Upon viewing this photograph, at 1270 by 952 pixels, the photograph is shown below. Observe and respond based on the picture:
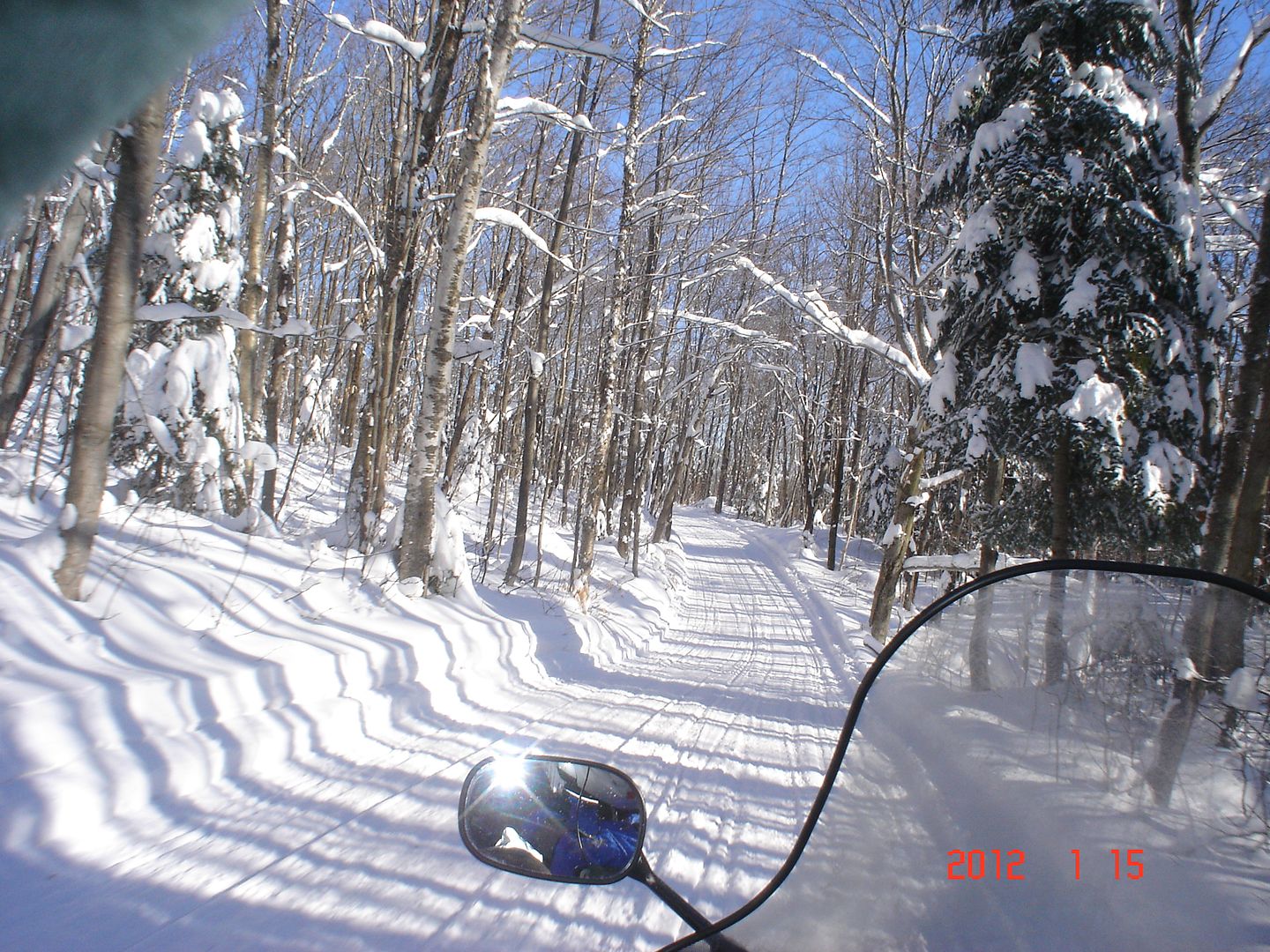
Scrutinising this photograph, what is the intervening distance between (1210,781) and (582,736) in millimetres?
5094

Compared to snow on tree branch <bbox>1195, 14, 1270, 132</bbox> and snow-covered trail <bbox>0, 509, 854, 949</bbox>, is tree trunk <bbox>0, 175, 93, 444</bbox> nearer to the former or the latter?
snow-covered trail <bbox>0, 509, 854, 949</bbox>

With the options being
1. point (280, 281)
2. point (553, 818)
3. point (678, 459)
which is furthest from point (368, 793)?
point (678, 459)

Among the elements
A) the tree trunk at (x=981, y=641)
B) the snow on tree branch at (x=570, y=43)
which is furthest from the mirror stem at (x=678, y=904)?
the snow on tree branch at (x=570, y=43)

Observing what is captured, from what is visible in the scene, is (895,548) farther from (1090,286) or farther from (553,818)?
(553,818)

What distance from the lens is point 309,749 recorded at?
15.5ft

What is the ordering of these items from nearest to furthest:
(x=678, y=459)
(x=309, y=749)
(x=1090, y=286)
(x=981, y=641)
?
(x=981, y=641)
(x=309, y=749)
(x=1090, y=286)
(x=678, y=459)

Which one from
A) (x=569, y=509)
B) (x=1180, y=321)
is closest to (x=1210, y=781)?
(x=1180, y=321)

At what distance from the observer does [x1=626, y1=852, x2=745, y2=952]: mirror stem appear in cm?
154

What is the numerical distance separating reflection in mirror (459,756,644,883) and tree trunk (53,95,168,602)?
4.20m

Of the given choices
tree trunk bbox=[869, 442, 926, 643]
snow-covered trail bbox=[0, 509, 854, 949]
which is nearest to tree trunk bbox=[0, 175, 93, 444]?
snow-covered trail bbox=[0, 509, 854, 949]

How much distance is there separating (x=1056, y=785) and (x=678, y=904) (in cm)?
82

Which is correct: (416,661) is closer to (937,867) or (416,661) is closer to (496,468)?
(937,867)
